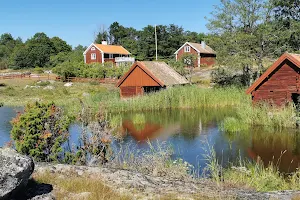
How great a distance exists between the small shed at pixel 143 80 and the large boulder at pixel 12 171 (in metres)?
27.0

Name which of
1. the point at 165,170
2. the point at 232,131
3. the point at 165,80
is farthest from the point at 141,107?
the point at 165,170

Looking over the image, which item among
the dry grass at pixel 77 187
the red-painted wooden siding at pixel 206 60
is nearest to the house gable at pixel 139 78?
the dry grass at pixel 77 187

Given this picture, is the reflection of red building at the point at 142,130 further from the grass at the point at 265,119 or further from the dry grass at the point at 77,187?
the dry grass at the point at 77,187

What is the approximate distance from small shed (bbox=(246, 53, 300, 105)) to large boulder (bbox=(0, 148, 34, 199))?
1755 centimetres

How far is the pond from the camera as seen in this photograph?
1386cm

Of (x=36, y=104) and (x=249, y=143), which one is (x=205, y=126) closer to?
(x=249, y=143)

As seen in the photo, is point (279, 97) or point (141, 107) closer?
point (279, 97)

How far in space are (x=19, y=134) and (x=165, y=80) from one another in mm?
23133

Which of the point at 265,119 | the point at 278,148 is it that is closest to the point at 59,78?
the point at 265,119

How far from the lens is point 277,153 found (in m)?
14.7

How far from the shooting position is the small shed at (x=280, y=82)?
1988cm

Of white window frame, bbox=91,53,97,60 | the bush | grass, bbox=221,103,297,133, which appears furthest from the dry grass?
white window frame, bbox=91,53,97,60

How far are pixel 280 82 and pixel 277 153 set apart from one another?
7202 millimetres

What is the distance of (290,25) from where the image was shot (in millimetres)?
36906
